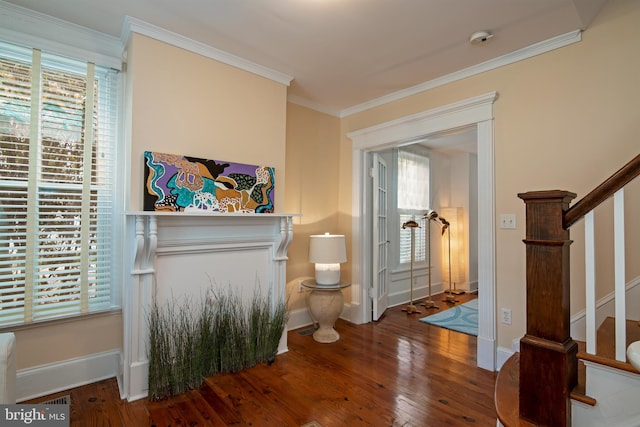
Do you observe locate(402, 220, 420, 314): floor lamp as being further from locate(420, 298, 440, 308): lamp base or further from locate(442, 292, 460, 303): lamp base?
locate(442, 292, 460, 303): lamp base

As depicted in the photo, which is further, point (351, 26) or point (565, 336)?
point (351, 26)

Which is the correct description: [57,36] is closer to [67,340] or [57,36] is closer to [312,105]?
[67,340]

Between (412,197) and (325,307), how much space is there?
268 cm

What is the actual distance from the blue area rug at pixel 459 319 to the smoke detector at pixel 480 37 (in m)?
2.82

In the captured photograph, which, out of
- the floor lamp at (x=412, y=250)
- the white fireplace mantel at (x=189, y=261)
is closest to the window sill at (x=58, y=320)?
the white fireplace mantel at (x=189, y=261)

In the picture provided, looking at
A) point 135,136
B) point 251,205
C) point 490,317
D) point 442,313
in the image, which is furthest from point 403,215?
point 135,136

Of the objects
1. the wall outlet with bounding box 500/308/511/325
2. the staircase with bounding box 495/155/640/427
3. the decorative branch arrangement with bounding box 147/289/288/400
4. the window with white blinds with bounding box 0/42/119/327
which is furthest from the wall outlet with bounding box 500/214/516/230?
the window with white blinds with bounding box 0/42/119/327

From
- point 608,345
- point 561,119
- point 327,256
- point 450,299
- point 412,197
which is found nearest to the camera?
point 608,345

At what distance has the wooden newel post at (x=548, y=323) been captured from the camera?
1.23 meters

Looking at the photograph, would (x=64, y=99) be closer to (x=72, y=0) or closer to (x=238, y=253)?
(x=72, y=0)

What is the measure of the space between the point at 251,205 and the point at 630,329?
2.56 m

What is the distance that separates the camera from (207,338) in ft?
7.86

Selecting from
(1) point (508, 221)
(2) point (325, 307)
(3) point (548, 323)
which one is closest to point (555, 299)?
(3) point (548, 323)

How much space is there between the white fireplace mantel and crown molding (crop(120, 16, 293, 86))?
1268mm
